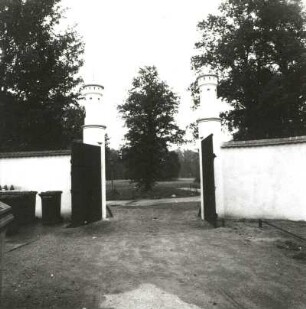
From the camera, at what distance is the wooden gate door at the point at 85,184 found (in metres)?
9.75

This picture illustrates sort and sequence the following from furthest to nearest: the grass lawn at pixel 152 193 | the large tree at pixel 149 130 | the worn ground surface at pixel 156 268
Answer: the large tree at pixel 149 130 < the grass lawn at pixel 152 193 < the worn ground surface at pixel 156 268

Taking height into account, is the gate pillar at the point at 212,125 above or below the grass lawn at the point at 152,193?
above

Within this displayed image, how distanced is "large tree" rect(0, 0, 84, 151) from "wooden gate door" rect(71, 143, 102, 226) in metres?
13.9

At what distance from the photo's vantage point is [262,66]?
25969mm

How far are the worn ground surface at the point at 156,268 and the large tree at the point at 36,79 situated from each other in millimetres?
15490

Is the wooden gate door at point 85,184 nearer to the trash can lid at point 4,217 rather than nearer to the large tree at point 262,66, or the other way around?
the trash can lid at point 4,217

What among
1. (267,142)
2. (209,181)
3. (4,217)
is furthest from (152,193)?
(4,217)

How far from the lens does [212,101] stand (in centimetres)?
1158

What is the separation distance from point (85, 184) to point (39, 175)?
2.58 metres

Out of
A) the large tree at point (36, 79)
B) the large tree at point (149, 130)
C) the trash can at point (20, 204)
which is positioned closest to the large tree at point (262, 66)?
the large tree at point (149, 130)

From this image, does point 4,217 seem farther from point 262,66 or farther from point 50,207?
point 262,66

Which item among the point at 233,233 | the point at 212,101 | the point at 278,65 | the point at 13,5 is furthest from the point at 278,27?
the point at 233,233

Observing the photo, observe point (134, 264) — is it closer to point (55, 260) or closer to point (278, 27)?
point (55, 260)

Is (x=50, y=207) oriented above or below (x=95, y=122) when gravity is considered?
below
